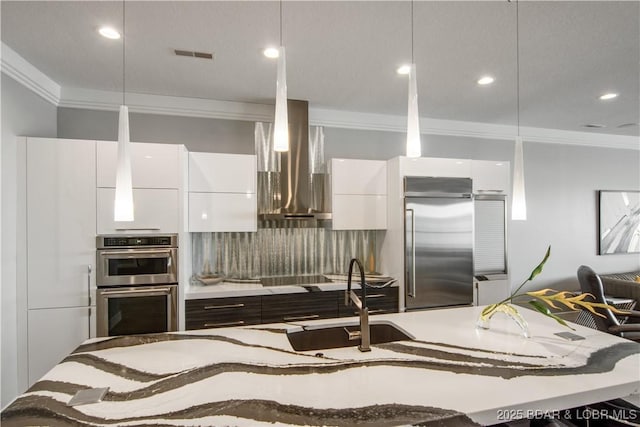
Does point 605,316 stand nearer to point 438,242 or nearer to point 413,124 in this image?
point 438,242

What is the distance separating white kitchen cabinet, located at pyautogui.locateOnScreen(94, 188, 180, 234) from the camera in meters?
2.54

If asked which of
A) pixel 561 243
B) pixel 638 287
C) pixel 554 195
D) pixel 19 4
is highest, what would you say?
pixel 19 4

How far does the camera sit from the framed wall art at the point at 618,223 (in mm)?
4719

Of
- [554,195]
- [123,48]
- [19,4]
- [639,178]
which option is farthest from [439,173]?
[639,178]

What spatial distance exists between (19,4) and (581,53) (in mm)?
3619

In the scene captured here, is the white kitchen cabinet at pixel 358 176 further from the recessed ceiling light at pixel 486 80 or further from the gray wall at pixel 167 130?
the recessed ceiling light at pixel 486 80

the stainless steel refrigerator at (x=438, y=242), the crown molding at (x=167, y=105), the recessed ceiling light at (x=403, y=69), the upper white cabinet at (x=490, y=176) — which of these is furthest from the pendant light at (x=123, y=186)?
the upper white cabinet at (x=490, y=176)

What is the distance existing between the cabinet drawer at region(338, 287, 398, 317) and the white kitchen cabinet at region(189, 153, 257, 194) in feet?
4.68

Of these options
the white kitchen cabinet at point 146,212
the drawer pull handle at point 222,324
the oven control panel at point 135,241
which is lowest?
the drawer pull handle at point 222,324

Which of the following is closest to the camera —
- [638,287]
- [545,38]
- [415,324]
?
[415,324]

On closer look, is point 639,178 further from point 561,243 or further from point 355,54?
point 355,54

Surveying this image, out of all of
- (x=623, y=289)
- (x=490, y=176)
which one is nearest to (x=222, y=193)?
(x=490, y=176)

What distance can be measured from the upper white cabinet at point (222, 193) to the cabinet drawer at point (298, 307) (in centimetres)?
73

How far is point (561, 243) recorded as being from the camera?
457cm
